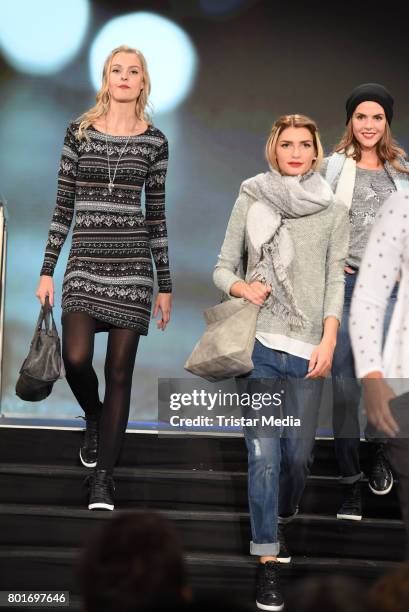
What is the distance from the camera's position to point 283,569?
3.86 m

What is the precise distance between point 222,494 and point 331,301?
1.23 metres

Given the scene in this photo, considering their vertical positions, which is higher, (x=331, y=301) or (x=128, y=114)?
(x=128, y=114)

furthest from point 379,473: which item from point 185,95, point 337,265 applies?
point 185,95

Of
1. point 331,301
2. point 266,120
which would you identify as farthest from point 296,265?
point 266,120

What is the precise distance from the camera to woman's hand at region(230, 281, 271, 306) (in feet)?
11.8

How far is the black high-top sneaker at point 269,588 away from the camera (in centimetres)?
349

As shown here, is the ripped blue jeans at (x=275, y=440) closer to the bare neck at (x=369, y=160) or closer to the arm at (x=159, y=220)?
the arm at (x=159, y=220)

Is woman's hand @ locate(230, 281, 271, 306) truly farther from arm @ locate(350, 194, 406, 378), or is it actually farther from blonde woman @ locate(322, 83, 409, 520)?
arm @ locate(350, 194, 406, 378)

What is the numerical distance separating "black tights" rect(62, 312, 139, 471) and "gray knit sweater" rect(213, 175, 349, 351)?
0.50 metres

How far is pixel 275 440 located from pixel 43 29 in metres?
4.00

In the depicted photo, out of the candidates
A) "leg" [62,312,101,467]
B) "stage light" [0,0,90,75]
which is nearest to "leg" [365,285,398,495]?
"leg" [62,312,101,467]

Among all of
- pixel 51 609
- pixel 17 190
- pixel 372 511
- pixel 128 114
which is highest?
pixel 17 190

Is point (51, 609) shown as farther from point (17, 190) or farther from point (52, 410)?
point (17, 190)

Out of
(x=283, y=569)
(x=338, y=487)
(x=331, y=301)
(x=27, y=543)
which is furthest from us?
(x=338, y=487)
